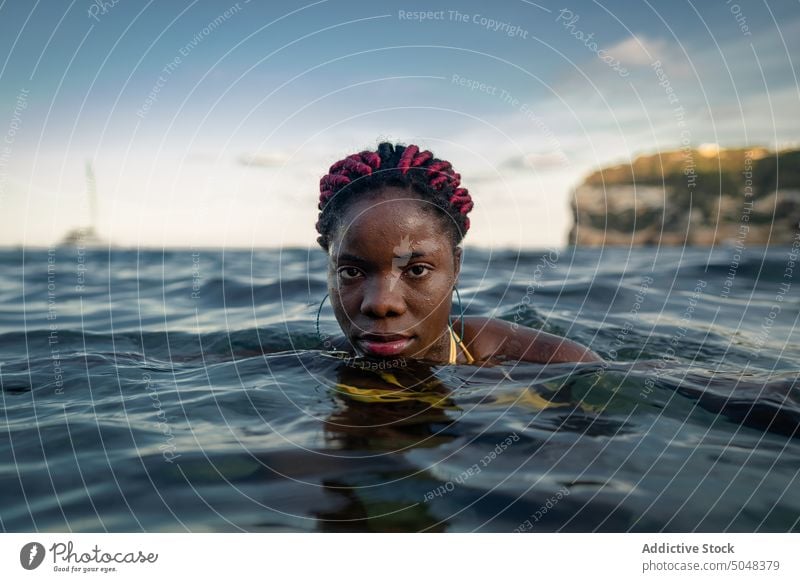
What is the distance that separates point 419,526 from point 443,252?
1.90 meters

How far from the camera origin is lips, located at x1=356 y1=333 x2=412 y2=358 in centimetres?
374

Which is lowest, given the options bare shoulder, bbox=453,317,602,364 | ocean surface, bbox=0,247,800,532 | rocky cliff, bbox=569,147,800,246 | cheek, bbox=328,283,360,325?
ocean surface, bbox=0,247,800,532

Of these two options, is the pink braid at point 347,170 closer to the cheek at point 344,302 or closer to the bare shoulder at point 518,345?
the cheek at point 344,302

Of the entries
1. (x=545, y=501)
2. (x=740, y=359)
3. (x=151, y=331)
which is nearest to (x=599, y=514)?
(x=545, y=501)

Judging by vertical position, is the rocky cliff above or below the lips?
above

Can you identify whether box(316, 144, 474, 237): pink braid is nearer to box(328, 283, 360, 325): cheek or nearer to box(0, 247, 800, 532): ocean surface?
box(328, 283, 360, 325): cheek

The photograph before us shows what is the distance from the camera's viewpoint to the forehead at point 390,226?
3641mm

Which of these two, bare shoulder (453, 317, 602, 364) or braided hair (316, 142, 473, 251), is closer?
braided hair (316, 142, 473, 251)
